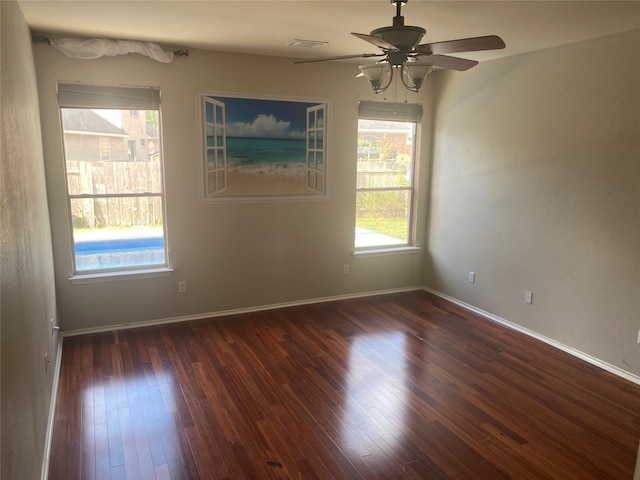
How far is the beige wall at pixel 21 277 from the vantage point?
1.64m

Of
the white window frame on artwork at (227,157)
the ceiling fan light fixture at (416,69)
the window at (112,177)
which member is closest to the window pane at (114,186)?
the window at (112,177)

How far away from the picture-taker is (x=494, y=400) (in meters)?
3.18

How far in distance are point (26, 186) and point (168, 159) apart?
1.80m

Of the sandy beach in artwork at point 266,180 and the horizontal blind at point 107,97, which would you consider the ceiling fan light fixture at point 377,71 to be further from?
the horizontal blind at point 107,97

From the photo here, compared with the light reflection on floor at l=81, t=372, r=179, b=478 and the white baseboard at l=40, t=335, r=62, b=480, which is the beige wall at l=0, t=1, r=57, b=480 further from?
the light reflection on floor at l=81, t=372, r=179, b=478

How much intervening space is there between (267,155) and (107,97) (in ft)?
4.99

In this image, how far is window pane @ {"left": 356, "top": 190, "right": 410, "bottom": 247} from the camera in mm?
5332

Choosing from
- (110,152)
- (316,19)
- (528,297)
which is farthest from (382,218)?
(110,152)

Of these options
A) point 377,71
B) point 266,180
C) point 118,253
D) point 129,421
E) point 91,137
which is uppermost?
point 377,71

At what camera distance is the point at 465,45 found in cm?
225

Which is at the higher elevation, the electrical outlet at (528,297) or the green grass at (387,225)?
the green grass at (387,225)

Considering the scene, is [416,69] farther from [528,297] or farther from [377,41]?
[528,297]

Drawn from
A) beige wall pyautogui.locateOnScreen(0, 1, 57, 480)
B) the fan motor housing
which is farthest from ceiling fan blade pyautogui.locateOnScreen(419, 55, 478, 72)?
beige wall pyautogui.locateOnScreen(0, 1, 57, 480)

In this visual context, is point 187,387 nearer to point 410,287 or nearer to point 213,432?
point 213,432
